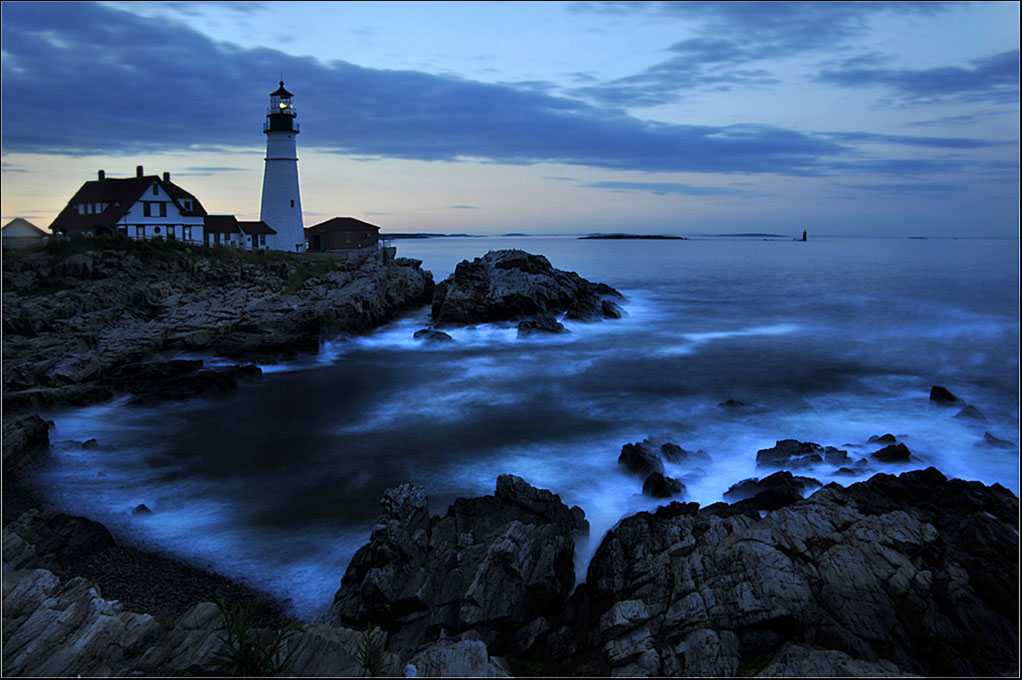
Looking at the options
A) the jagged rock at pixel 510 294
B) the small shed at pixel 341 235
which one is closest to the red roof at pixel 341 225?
the small shed at pixel 341 235

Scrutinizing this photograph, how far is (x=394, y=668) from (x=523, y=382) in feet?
47.3

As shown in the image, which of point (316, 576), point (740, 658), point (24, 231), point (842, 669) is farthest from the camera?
point (24, 231)

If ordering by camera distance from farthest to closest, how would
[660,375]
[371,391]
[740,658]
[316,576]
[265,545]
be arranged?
[660,375]
[371,391]
[265,545]
[316,576]
[740,658]

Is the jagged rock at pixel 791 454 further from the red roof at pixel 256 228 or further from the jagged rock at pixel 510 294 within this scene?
the red roof at pixel 256 228

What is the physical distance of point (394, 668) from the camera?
5883mm

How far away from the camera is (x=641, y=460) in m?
12.1

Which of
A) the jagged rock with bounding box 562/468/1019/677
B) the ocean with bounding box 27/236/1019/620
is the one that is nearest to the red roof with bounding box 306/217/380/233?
the ocean with bounding box 27/236/1019/620

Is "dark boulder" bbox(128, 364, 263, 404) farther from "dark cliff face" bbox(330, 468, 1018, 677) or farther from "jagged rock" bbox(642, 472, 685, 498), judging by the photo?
"jagged rock" bbox(642, 472, 685, 498)

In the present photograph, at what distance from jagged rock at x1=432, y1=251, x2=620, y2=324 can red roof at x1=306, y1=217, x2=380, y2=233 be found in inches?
838

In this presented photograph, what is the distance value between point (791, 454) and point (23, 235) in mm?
33446

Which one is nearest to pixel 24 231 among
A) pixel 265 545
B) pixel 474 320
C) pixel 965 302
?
pixel 474 320

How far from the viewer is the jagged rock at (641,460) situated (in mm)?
11922

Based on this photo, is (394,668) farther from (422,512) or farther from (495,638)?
(422,512)

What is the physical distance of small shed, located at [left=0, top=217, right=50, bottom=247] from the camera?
2766cm
